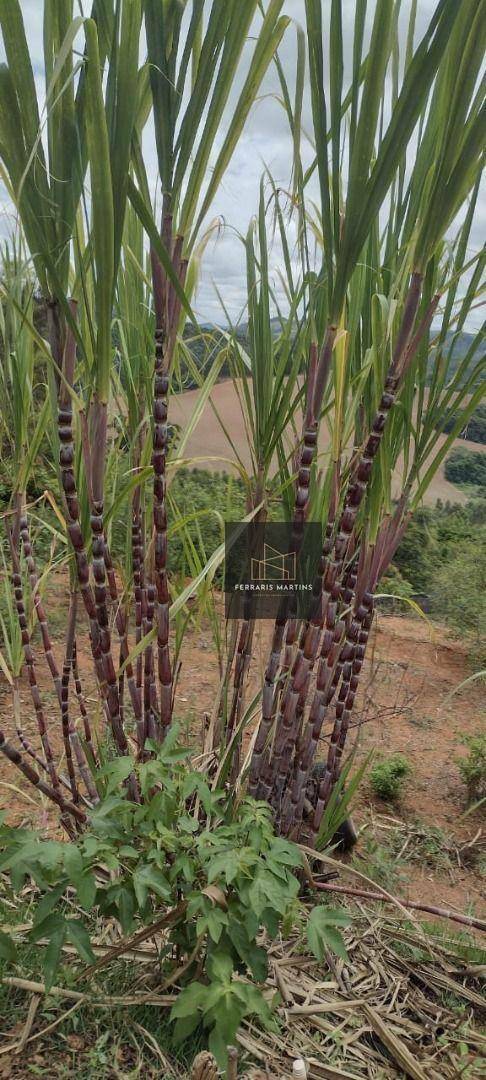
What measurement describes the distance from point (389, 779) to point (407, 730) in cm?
68

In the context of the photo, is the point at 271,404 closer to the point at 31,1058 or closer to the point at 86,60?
the point at 86,60

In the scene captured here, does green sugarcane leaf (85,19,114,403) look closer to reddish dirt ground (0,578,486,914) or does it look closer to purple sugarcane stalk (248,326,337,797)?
purple sugarcane stalk (248,326,337,797)

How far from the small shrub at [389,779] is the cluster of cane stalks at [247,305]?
33.8 inches

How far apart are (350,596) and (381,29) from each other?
93 cm

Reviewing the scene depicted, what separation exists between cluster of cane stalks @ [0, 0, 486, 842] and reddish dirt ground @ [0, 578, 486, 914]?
0.66 feet

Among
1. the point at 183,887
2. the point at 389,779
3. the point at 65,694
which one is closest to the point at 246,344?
the point at 65,694

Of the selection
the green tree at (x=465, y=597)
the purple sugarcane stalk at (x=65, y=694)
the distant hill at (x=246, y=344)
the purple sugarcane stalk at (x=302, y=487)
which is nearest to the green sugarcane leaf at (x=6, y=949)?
the purple sugarcane stalk at (x=65, y=694)

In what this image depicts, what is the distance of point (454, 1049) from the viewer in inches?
46.7

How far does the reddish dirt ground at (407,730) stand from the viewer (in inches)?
78.2

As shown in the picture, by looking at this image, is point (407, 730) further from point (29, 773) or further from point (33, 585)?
point (29, 773)

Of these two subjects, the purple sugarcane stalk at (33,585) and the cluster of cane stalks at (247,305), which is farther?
the purple sugarcane stalk at (33,585)


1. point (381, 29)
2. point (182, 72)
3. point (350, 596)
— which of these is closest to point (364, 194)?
point (381, 29)

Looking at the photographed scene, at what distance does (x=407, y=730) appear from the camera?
3.04 m

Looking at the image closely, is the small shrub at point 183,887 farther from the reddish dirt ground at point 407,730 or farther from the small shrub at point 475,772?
the small shrub at point 475,772
